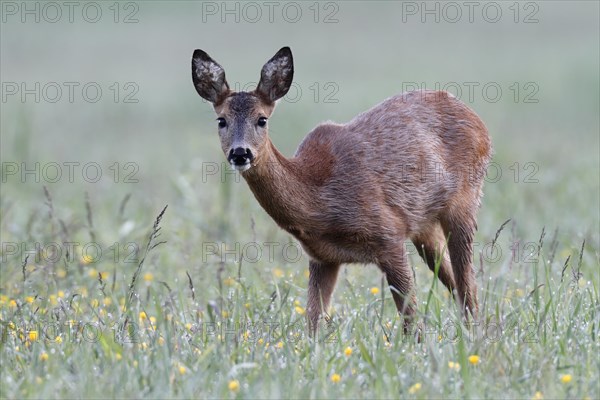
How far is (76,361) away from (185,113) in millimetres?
13643

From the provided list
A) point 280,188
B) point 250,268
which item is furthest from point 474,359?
point 250,268

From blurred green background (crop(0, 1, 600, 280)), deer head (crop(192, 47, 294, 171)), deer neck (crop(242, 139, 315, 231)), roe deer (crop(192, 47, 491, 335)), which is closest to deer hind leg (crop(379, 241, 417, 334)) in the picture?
roe deer (crop(192, 47, 491, 335))

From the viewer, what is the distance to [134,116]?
18.7 m

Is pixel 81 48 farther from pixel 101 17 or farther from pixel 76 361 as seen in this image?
pixel 76 361

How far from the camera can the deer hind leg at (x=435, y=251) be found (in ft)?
25.0

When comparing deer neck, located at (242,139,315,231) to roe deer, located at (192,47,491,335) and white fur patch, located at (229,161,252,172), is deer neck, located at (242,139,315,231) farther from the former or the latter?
white fur patch, located at (229,161,252,172)

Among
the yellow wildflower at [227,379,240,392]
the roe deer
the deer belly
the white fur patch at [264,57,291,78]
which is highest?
the white fur patch at [264,57,291,78]

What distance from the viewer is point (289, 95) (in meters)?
17.8

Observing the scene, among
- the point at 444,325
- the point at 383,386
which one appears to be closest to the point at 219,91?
the point at 444,325

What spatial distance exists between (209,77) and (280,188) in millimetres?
821

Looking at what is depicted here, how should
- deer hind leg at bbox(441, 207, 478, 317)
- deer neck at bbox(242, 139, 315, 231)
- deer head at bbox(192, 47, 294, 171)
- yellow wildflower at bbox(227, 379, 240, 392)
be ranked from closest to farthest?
yellow wildflower at bbox(227, 379, 240, 392) < deer head at bbox(192, 47, 294, 171) < deer neck at bbox(242, 139, 315, 231) < deer hind leg at bbox(441, 207, 478, 317)

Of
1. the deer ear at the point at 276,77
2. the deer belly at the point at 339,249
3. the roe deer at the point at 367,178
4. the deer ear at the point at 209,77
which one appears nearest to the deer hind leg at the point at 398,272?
the roe deer at the point at 367,178

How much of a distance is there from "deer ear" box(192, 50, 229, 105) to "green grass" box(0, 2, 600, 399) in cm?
90

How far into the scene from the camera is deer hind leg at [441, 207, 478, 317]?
24.2ft
